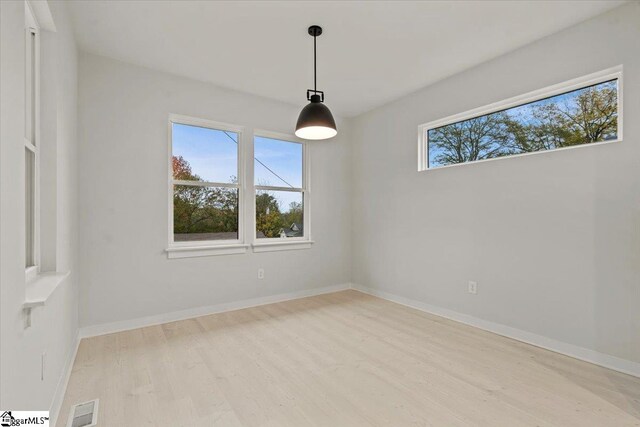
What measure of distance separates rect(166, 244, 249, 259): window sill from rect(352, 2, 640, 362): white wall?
2076 mm

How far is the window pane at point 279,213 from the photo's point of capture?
4.39 meters

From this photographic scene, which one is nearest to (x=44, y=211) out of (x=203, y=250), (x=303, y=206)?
(x=203, y=250)

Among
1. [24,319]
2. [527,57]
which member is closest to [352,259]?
[527,57]

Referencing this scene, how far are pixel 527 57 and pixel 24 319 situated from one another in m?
4.14

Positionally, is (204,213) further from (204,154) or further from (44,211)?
(44,211)

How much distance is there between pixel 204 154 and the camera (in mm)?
3963

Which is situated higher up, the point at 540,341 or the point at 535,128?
the point at 535,128

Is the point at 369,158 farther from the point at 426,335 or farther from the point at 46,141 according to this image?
the point at 46,141

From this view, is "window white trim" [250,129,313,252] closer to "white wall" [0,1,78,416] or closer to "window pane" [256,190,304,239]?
"window pane" [256,190,304,239]

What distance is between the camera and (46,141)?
2047mm

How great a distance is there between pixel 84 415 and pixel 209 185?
8.42 feet

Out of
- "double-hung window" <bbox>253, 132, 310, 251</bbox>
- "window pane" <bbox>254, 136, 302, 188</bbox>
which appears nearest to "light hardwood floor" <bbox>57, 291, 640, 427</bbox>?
"double-hung window" <bbox>253, 132, 310, 251</bbox>

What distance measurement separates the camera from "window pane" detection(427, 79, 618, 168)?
2.67 metres

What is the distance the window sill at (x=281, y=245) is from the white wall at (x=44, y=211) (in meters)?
1.98
